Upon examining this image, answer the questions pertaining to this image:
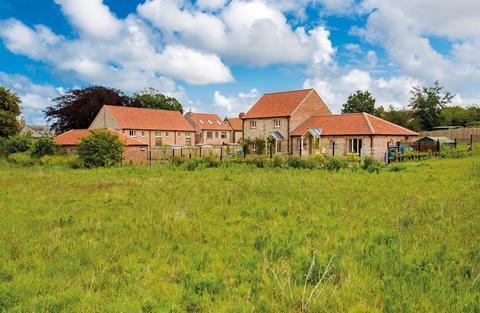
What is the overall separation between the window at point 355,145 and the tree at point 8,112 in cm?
4462

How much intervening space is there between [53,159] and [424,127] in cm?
6003

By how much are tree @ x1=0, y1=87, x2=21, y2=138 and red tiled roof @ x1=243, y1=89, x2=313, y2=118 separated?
32.4 metres

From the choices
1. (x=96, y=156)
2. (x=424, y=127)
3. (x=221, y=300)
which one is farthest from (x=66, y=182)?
(x=424, y=127)

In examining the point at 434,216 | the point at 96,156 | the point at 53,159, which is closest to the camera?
the point at 434,216

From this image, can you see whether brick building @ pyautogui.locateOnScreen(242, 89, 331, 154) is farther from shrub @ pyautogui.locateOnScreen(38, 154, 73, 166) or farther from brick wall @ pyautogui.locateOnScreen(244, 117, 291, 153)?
shrub @ pyautogui.locateOnScreen(38, 154, 73, 166)

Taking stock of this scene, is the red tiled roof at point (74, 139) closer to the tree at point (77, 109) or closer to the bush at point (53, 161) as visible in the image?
the bush at point (53, 161)

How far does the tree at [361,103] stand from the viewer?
68750mm

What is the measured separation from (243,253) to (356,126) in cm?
3531

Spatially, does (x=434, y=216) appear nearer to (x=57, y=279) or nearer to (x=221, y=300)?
(x=221, y=300)

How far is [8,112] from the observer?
50.0 meters

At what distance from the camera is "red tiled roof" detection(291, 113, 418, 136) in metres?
38.3

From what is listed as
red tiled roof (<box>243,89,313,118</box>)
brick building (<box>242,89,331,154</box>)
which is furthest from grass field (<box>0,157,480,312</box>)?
red tiled roof (<box>243,89,313,118</box>)

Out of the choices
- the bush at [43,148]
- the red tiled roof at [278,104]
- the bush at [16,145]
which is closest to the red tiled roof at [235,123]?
the red tiled roof at [278,104]

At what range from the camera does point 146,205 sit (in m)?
11.6
